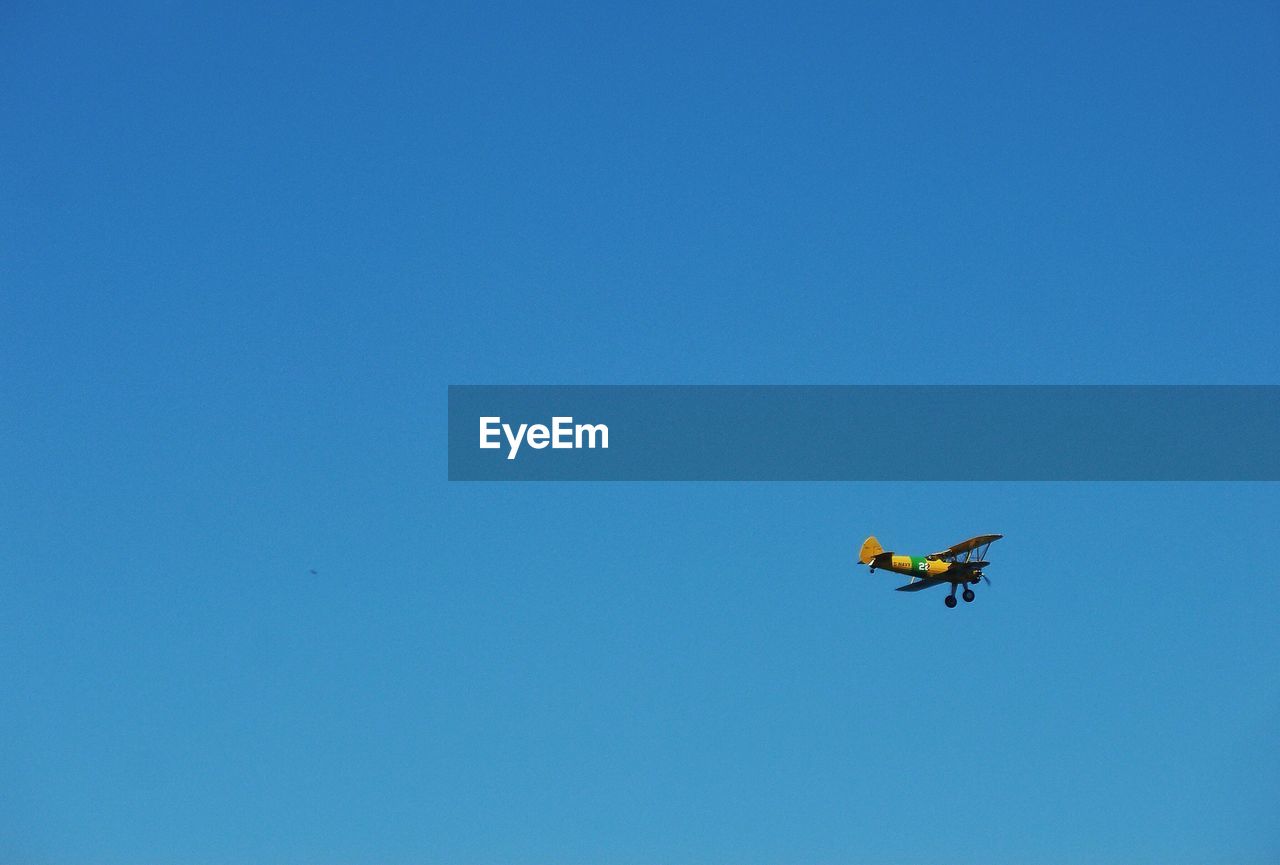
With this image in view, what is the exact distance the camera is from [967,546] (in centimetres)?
11388

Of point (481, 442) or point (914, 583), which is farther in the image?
point (914, 583)

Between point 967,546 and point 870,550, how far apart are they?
29.1 feet

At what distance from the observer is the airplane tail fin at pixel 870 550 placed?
393 feet

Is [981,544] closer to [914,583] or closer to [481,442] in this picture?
[914,583]

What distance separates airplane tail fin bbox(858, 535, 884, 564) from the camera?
4717 inches

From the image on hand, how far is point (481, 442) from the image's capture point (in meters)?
107

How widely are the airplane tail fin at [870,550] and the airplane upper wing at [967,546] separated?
5900 mm

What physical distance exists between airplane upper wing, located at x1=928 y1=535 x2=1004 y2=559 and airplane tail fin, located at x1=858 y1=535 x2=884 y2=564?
5900mm

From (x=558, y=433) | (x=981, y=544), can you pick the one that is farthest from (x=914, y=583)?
(x=558, y=433)

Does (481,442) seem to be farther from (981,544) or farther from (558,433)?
(981,544)

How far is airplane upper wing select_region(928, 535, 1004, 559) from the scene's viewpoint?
113m

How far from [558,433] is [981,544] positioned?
29.1m

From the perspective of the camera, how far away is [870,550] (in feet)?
396

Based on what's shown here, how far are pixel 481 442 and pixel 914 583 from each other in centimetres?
3166
